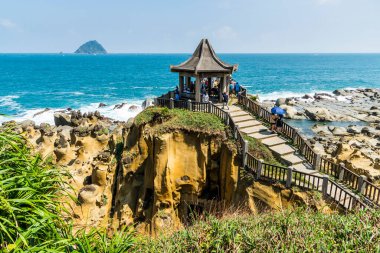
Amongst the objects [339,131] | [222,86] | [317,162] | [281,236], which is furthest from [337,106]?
[281,236]

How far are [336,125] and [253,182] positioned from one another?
35630 mm

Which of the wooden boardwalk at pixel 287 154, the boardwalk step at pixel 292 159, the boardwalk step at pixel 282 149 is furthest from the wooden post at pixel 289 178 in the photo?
the boardwalk step at pixel 282 149

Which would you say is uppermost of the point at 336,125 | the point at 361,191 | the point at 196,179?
the point at 361,191

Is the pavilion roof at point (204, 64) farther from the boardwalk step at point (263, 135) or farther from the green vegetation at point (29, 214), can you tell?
the green vegetation at point (29, 214)

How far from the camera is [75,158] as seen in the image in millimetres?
25594

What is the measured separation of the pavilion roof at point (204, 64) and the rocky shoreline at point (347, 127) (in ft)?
39.8

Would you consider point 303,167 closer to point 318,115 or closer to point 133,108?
point 318,115

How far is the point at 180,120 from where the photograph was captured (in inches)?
699

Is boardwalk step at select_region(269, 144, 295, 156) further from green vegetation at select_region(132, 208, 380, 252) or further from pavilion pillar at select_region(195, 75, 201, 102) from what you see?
green vegetation at select_region(132, 208, 380, 252)

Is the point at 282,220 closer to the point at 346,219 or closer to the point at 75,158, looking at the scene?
the point at 346,219

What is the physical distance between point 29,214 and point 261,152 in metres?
12.2

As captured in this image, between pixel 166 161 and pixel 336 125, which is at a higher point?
pixel 166 161

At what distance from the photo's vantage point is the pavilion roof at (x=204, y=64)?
20094 millimetres

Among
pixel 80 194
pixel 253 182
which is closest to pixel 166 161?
pixel 253 182
